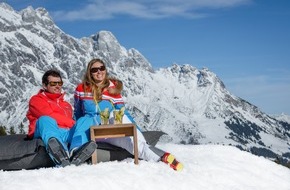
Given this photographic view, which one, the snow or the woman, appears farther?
the woman

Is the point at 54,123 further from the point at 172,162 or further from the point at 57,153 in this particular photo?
the point at 172,162

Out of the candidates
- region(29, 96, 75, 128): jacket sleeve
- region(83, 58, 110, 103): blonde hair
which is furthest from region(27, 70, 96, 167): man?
region(83, 58, 110, 103): blonde hair

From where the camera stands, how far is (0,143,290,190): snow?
9039 mm

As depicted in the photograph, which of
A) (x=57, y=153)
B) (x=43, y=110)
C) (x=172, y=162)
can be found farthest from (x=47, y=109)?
(x=172, y=162)

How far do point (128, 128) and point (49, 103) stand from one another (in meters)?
2.43

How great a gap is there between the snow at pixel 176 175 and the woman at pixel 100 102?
0.55m

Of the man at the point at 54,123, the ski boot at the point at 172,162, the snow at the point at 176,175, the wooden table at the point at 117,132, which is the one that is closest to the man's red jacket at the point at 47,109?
the man at the point at 54,123

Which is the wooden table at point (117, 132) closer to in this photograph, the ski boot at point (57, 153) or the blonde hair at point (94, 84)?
the ski boot at point (57, 153)

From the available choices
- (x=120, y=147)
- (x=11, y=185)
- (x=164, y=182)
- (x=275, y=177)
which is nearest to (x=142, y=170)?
(x=164, y=182)

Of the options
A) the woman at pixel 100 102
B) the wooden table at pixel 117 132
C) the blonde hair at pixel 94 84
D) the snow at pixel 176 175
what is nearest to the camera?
the snow at pixel 176 175

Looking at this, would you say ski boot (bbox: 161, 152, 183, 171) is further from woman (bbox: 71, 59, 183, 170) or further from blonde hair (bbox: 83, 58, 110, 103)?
blonde hair (bbox: 83, 58, 110, 103)

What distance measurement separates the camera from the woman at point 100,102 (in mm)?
11836

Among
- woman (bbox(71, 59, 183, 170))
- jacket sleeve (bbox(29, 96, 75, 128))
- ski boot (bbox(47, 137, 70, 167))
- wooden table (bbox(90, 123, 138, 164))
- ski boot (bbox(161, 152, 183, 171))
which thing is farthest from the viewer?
jacket sleeve (bbox(29, 96, 75, 128))

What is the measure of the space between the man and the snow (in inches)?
18.1
